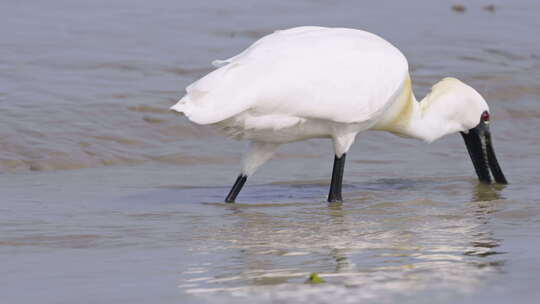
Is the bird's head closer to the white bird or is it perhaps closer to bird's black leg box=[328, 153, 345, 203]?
the white bird

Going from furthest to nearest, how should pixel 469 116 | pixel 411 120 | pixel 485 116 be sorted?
pixel 485 116 < pixel 469 116 < pixel 411 120

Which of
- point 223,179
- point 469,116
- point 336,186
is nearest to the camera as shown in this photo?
point 336,186

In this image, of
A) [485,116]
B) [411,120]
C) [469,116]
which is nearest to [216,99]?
[411,120]

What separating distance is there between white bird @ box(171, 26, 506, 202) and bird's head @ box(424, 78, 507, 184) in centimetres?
40

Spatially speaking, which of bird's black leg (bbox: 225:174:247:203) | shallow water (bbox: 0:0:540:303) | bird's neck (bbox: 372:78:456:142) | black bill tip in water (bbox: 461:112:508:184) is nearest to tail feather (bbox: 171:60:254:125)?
shallow water (bbox: 0:0:540:303)

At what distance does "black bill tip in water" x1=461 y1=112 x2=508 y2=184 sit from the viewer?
378 inches

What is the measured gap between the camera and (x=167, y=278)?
5965 millimetres

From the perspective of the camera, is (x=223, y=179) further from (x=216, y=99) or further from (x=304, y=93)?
(x=216, y=99)

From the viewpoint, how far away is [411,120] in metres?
9.20

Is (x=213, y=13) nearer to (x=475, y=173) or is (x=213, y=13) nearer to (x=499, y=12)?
(x=499, y=12)

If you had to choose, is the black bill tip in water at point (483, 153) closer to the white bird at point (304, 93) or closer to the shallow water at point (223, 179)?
Result: the shallow water at point (223, 179)

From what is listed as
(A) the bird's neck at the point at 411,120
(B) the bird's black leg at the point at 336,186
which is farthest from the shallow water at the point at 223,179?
(A) the bird's neck at the point at 411,120

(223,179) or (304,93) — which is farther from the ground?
(304,93)

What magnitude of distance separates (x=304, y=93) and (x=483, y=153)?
2.28 m
